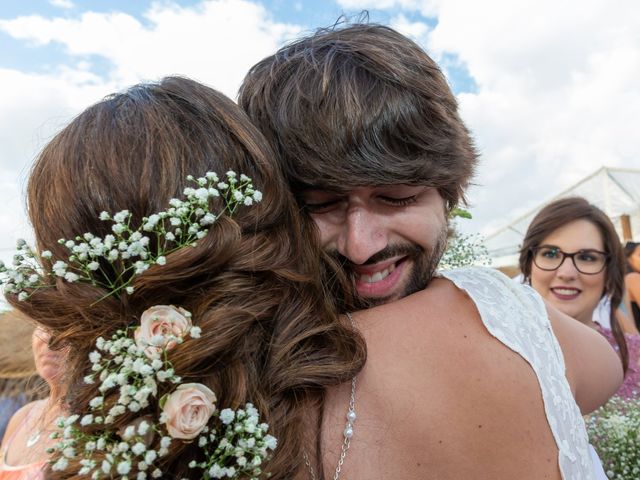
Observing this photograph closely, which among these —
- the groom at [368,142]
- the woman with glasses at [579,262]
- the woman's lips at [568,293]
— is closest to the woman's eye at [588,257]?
the woman with glasses at [579,262]

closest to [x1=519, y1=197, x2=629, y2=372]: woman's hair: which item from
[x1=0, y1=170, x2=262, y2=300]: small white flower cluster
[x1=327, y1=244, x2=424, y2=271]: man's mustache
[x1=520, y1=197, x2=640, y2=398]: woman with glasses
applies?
[x1=520, y1=197, x2=640, y2=398]: woman with glasses

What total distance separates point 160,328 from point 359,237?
1113 mm

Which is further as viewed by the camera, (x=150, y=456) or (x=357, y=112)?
(x=357, y=112)

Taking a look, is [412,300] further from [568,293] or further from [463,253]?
[568,293]

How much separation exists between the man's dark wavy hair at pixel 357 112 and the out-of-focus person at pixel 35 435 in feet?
3.96

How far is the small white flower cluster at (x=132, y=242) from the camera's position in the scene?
1.37 meters

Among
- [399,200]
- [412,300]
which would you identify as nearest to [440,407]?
[412,300]

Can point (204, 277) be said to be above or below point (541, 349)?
above

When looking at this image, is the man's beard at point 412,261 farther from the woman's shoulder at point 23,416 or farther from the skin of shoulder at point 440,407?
the woman's shoulder at point 23,416

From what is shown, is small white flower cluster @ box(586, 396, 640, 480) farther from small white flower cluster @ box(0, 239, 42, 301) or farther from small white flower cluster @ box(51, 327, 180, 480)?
small white flower cluster @ box(0, 239, 42, 301)

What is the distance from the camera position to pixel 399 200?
8.03 feet

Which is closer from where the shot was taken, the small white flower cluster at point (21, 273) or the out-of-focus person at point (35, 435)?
the small white flower cluster at point (21, 273)

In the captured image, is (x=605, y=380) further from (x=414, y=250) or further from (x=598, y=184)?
(x=598, y=184)

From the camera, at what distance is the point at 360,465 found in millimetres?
1490
